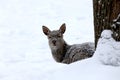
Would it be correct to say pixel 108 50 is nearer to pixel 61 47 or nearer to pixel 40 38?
pixel 61 47

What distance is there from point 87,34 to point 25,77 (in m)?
4.44

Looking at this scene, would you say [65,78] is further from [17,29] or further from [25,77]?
[17,29]

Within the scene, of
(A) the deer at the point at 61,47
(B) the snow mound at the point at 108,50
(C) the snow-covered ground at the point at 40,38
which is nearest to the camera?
(B) the snow mound at the point at 108,50

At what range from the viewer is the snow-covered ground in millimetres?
5723

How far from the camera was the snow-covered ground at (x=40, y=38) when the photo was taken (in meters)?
5.72

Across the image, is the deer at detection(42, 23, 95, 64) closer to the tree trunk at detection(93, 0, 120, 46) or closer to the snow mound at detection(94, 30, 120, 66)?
the tree trunk at detection(93, 0, 120, 46)

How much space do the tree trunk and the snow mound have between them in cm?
8

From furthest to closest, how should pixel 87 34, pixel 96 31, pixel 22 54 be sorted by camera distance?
1. pixel 87 34
2. pixel 22 54
3. pixel 96 31

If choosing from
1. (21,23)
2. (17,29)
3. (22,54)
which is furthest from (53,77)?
(21,23)

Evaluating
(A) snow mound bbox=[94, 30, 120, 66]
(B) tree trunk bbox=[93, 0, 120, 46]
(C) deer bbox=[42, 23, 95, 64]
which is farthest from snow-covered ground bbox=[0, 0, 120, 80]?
(B) tree trunk bbox=[93, 0, 120, 46]

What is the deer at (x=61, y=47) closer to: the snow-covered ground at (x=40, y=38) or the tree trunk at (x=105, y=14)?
the snow-covered ground at (x=40, y=38)

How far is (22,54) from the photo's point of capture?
35.5 feet

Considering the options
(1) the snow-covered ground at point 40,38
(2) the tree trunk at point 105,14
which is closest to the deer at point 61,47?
(1) the snow-covered ground at point 40,38

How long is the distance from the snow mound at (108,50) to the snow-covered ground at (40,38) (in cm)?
10
